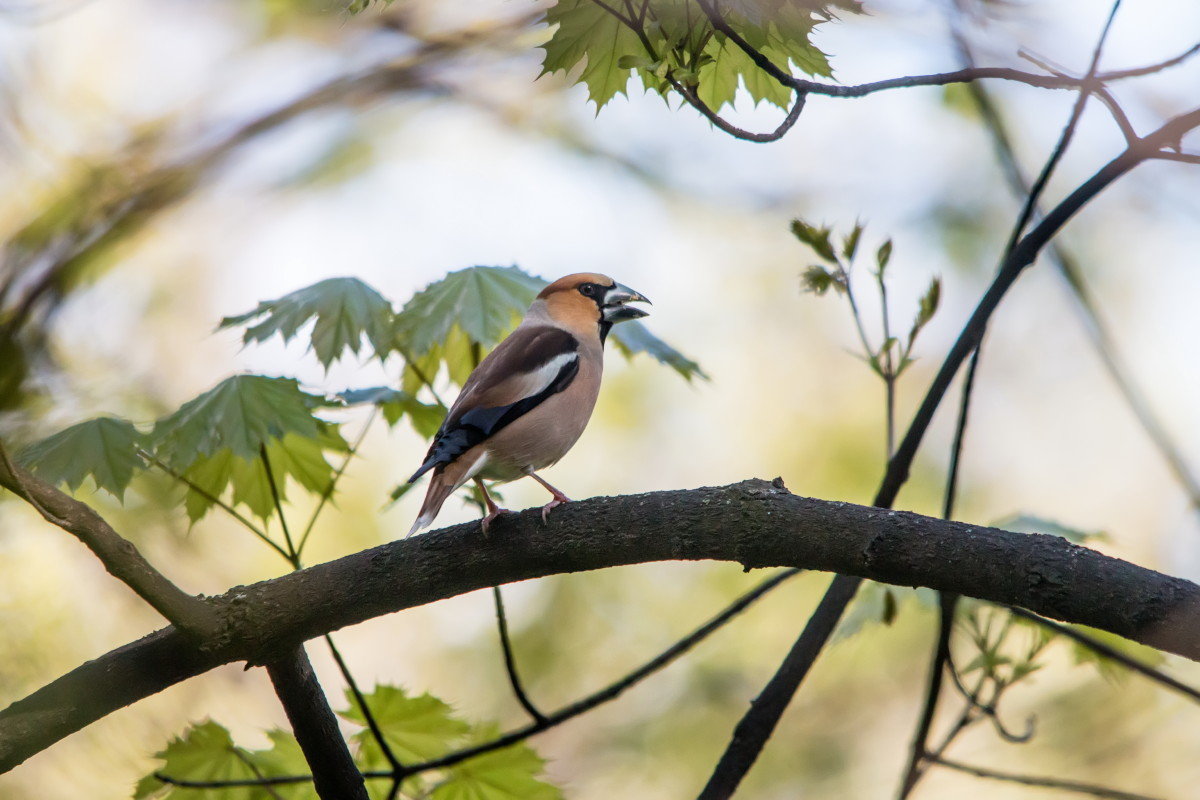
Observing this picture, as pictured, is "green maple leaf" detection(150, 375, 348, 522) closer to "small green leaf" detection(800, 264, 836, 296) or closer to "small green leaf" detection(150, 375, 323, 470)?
"small green leaf" detection(150, 375, 323, 470)

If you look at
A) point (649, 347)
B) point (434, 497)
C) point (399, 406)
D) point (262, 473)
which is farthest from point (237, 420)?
point (649, 347)

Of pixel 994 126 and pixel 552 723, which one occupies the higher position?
pixel 994 126

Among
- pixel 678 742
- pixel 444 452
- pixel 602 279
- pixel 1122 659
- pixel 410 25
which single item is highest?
pixel 410 25

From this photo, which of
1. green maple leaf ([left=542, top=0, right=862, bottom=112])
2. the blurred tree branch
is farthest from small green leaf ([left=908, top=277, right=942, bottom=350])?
the blurred tree branch

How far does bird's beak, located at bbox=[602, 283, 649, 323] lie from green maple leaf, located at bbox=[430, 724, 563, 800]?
2.04 meters

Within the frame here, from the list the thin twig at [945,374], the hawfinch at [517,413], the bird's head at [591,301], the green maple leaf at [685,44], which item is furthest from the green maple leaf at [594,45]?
the bird's head at [591,301]

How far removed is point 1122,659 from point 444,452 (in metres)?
2.24

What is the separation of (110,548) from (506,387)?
1704mm

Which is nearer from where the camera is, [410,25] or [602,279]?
[602,279]

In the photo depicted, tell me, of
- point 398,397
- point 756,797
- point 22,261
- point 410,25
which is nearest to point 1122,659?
point 398,397

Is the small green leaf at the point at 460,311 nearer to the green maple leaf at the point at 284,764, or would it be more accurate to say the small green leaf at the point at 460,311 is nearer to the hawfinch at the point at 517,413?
the hawfinch at the point at 517,413

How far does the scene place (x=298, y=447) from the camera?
4.01 metres

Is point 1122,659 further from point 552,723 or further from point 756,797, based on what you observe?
point 756,797

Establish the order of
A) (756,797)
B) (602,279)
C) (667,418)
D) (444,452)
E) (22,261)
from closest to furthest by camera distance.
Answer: (444,452) → (22,261) → (602,279) → (756,797) → (667,418)
